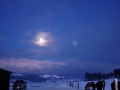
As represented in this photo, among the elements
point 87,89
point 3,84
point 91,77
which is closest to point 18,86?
point 3,84

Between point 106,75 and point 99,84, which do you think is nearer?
point 99,84

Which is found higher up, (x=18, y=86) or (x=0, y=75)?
(x=0, y=75)

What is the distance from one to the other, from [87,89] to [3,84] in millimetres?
16403

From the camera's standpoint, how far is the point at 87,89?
1243 inches

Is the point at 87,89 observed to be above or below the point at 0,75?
below

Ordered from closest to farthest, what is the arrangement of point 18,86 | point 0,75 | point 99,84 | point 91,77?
1. point 0,75
2. point 99,84
3. point 18,86
4. point 91,77

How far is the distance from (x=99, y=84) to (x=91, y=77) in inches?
5161

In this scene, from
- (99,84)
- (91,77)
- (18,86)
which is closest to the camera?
(99,84)

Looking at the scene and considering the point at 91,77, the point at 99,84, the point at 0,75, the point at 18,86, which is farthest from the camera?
the point at 91,77

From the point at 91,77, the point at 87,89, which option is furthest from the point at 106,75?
the point at 87,89

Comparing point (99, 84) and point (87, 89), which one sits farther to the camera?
point (87, 89)

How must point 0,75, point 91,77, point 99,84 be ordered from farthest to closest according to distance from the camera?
1. point 91,77
2. point 99,84
3. point 0,75

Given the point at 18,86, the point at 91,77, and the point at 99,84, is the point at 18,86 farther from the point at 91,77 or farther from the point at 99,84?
the point at 91,77

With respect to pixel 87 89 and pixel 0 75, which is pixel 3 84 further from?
pixel 87 89
